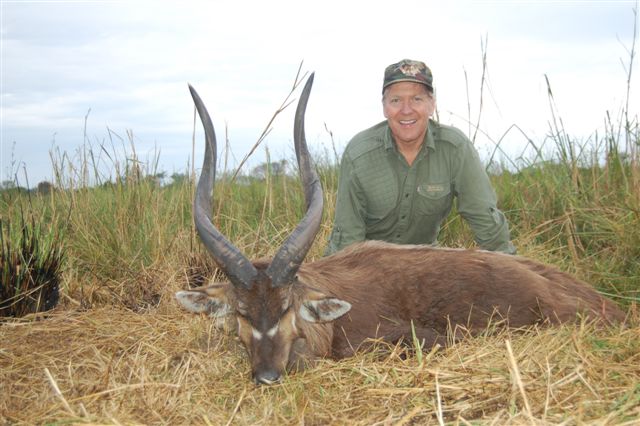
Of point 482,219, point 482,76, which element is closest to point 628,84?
point 482,76

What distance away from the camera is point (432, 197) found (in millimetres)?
5785

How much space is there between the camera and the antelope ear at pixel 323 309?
384cm

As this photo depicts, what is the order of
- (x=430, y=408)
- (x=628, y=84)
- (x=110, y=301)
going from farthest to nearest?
(x=628, y=84)
(x=110, y=301)
(x=430, y=408)

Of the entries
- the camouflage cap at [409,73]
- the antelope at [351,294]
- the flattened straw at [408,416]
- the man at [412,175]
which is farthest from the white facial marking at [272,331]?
the camouflage cap at [409,73]

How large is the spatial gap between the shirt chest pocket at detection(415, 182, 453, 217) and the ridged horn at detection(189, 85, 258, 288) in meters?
2.17

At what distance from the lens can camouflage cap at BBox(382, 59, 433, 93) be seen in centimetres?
568

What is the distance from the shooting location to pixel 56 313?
5.55 meters

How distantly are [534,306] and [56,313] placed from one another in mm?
3771

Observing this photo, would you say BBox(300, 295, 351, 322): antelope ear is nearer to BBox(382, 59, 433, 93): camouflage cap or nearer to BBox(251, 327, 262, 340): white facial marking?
BBox(251, 327, 262, 340): white facial marking

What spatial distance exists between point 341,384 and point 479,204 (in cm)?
261

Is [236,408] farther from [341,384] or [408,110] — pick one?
[408,110]

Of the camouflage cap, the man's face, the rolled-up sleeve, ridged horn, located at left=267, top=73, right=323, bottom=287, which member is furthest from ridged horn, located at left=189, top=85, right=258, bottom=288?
the rolled-up sleeve

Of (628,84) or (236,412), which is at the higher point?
(628,84)

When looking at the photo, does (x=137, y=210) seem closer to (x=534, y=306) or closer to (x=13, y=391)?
(x=13, y=391)
